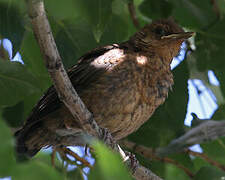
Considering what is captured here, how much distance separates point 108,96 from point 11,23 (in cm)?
98

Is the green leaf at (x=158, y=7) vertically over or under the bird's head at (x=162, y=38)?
over

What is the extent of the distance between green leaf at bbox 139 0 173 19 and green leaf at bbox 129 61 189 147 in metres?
0.50

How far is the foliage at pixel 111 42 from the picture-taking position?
3086mm

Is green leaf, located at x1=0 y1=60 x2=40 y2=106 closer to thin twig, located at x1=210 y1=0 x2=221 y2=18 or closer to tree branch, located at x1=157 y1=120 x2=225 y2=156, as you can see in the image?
tree branch, located at x1=157 y1=120 x2=225 y2=156

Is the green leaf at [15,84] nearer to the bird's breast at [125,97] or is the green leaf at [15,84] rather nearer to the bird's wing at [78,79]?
Result: the bird's wing at [78,79]

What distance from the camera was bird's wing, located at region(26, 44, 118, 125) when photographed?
3533 millimetres

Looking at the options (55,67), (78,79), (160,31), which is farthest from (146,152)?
(55,67)

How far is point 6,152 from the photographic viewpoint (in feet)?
4.80

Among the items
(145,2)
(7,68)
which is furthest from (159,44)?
(7,68)

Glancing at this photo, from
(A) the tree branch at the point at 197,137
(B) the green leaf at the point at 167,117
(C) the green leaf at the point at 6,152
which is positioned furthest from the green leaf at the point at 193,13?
(C) the green leaf at the point at 6,152

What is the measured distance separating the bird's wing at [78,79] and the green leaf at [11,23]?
71cm

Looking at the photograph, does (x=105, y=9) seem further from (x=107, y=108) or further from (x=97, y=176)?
(x=97, y=176)

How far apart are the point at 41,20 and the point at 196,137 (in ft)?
3.94

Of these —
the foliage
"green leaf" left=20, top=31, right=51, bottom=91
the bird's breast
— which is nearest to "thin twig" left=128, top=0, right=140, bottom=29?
the foliage
